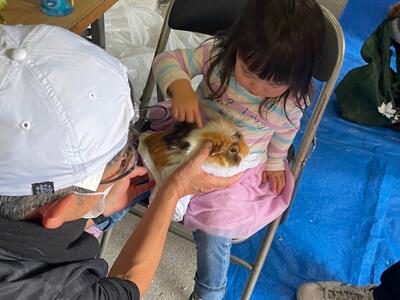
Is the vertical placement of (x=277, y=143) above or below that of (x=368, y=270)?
above

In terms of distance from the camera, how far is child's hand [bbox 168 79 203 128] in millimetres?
1117

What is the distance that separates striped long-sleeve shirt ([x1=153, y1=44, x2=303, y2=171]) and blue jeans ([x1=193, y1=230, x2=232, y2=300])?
21 cm

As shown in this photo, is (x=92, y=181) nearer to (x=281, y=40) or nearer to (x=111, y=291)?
(x=111, y=291)

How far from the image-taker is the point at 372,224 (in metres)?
1.73

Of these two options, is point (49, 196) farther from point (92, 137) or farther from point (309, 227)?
point (309, 227)

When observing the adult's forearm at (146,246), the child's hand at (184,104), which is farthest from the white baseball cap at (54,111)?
the child's hand at (184,104)

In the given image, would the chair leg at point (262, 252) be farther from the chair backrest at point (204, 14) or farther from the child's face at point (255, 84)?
the chair backrest at point (204, 14)

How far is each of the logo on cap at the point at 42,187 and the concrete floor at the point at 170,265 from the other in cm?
92

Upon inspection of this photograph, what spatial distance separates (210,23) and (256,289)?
837 millimetres

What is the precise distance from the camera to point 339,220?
1.74 meters

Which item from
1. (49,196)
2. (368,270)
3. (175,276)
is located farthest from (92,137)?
(368,270)

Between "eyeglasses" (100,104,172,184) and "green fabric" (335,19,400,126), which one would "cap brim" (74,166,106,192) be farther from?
"green fabric" (335,19,400,126)

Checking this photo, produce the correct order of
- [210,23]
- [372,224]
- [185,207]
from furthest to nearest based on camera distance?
[372,224]
[210,23]
[185,207]

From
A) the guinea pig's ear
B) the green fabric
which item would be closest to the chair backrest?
the guinea pig's ear
